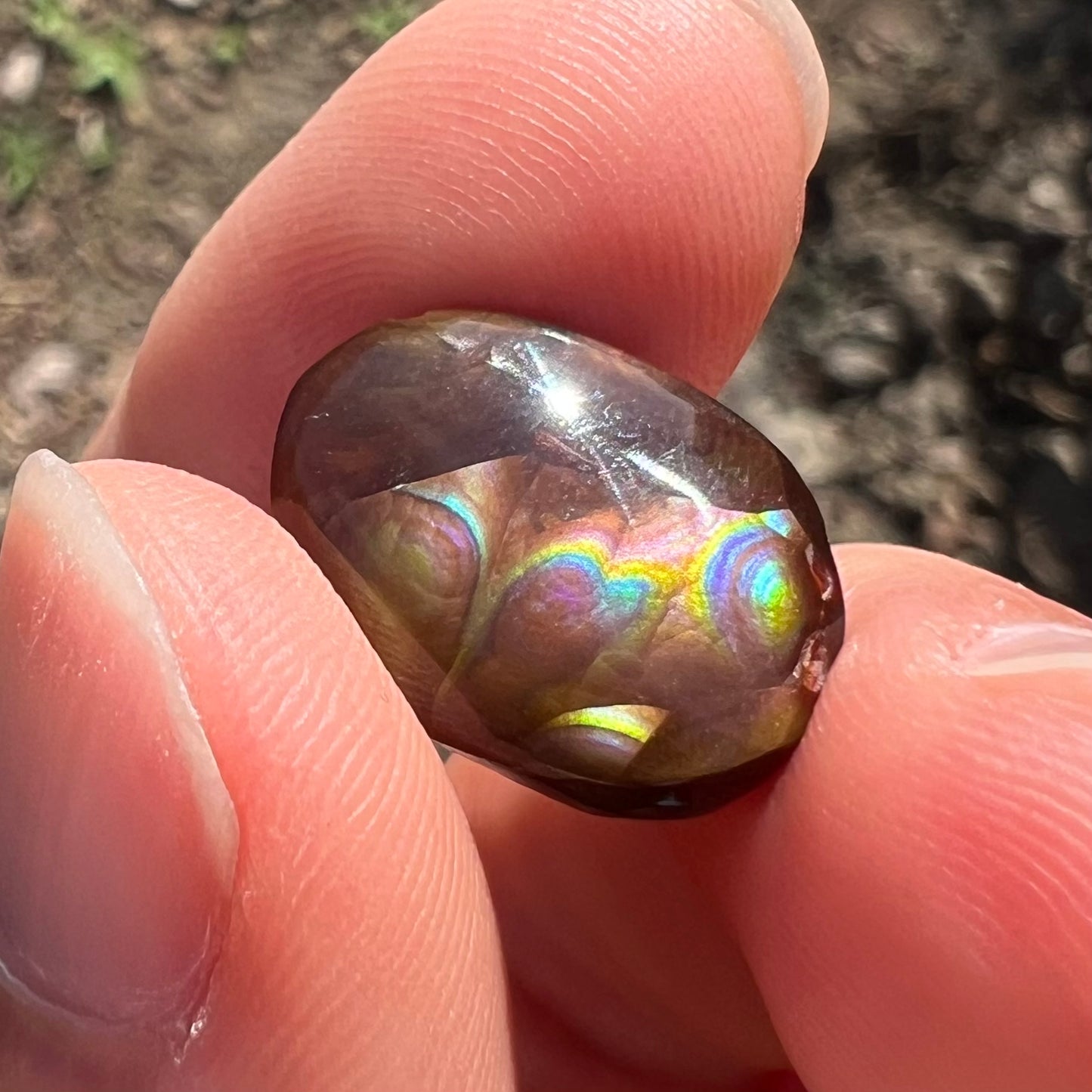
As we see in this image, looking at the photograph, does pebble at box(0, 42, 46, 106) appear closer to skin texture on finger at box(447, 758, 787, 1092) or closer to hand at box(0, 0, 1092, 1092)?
hand at box(0, 0, 1092, 1092)

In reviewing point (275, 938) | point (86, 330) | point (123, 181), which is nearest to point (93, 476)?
point (275, 938)

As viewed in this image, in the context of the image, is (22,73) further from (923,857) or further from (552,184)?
(923,857)

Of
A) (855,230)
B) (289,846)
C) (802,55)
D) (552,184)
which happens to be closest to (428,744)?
(289,846)

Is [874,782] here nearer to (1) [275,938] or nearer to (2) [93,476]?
(1) [275,938]

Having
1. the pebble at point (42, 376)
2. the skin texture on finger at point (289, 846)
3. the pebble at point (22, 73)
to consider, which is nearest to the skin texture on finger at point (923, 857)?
the skin texture on finger at point (289, 846)

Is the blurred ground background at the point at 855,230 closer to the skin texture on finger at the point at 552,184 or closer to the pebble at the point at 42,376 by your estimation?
the pebble at the point at 42,376

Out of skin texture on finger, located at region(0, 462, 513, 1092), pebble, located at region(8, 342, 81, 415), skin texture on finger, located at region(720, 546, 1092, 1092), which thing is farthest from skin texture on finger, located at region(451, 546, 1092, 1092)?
pebble, located at region(8, 342, 81, 415)
